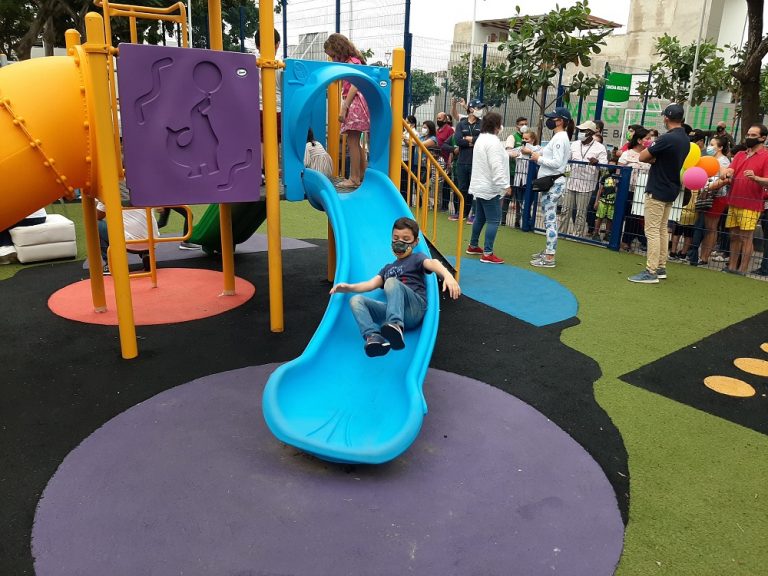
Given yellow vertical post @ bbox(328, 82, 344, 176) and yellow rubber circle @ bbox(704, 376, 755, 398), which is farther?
yellow vertical post @ bbox(328, 82, 344, 176)

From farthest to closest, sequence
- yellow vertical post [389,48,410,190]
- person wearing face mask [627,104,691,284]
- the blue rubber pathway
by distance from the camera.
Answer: person wearing face mask [627,104,691,284], the blue rubber pathway, yellow vertical post [389,48,410,190]

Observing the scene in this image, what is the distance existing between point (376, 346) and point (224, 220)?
3.17 meters

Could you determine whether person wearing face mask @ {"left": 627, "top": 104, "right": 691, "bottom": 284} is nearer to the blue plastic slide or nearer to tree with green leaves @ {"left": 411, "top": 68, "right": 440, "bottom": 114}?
the blue plastic slide

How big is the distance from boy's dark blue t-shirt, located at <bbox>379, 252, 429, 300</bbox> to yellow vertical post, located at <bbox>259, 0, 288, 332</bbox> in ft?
4.90

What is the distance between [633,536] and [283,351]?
10.2ft

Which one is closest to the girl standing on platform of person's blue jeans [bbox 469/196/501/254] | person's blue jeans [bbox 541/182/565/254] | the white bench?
person's blue jeans [bbox 469/196/501/254]

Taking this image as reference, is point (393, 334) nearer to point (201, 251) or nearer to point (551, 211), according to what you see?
point (551, 211)

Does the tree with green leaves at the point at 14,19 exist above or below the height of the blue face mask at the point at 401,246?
above

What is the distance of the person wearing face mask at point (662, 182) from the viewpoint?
6859 millimetres

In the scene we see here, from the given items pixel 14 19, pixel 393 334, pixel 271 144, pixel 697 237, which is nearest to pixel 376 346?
pixel 393 334

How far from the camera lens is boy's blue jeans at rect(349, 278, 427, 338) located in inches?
150

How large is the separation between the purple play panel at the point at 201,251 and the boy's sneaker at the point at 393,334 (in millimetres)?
4342

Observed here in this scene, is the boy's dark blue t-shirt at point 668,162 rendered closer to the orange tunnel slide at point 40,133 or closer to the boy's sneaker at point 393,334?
the boy's sneaker at point 393,334

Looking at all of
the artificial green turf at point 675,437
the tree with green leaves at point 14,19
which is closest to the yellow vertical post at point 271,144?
the artificial green turf at point 675,437
